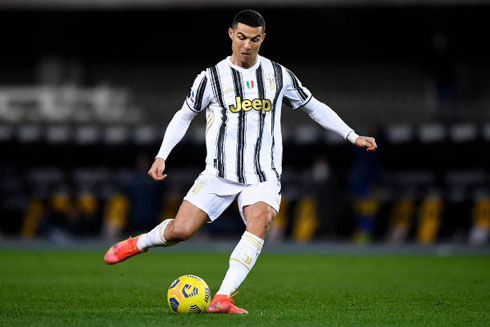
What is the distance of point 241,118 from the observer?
6.97 metres

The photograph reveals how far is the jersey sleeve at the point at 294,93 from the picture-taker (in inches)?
286

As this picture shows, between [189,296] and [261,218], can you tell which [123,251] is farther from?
[261,218]

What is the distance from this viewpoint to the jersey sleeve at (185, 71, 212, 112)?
7.07 m

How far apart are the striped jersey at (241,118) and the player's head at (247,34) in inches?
6.3

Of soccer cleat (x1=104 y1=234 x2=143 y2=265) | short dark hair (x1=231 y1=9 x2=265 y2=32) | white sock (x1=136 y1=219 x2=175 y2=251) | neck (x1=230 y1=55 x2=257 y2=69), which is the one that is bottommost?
soccer cleat (x1=104 y1=234 x2=143 y2=265)

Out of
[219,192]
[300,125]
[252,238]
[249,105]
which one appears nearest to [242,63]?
[249,105]

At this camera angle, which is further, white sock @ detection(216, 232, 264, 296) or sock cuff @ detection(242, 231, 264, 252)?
sock cuff @ detection(242, 231, 264, 252)

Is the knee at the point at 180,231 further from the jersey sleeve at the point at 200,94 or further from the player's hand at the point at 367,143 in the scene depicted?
the player's hand at the point at 367,143

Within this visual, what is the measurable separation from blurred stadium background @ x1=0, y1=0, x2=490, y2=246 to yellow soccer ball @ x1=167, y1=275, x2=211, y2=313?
10.5 meters

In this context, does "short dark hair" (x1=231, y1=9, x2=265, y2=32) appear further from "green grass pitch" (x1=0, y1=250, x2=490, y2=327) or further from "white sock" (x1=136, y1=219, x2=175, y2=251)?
"green grass pitch" (x1=0, y1=250, x2=490, y2=327)

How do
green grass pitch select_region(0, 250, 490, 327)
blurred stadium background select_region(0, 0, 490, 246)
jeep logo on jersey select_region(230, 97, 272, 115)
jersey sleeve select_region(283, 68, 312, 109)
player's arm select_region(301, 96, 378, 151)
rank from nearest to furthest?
1. green grass pitch select_region(0, 250, 490, 327)
2. jeep logo on jersey select_region(230, 97, 272, 115)
3. jersey sleeve select_region(283, 68, 312, 109)
4. player's arm select_region(301, 96, 378, 151)
5. blurred stadium background select_region(0, 0, 490, 246)

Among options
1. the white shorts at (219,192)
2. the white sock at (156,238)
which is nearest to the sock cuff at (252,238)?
the white shorts at (219,192)

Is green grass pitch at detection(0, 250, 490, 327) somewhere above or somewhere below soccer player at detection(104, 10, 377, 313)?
below

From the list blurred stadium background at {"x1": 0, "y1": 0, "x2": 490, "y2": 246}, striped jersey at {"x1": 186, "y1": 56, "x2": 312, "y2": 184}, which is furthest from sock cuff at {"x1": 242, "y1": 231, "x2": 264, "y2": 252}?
blurred stadium background at {"x1": 0, "y1": 0, "x2": 490, "y2": 246}
